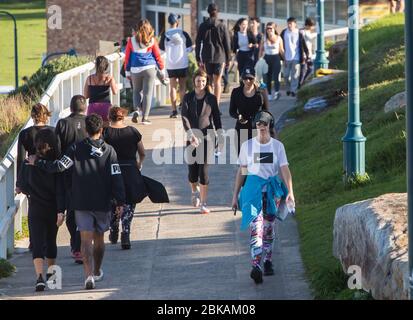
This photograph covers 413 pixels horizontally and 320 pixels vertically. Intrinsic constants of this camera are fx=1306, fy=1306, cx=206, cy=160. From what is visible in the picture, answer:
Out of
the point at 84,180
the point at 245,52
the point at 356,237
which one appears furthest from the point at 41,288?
the point at 245,52

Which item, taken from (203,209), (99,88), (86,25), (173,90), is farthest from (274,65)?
(86,25)

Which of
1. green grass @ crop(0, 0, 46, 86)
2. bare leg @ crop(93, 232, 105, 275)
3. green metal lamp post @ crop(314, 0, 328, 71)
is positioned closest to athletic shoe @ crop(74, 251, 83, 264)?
bare leg @ crop(93, 232, 105, 275)

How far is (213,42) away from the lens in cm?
2241

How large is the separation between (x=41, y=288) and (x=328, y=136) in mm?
7214

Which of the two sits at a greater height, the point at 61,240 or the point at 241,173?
the point at 241,173

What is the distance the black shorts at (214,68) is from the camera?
22.3 metres

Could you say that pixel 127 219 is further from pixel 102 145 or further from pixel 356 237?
pixel 356 237

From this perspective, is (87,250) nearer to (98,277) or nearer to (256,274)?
(98,277)

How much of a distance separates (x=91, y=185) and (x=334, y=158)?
18.3ft

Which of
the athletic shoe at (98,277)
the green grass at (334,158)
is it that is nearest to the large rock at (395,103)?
the green grass at (334,158)

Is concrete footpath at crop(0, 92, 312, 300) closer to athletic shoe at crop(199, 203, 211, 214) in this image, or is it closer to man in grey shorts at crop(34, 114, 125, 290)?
athletic shoe at crop(199, 203, 211, 214)

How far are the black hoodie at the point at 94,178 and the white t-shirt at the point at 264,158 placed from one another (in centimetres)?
127

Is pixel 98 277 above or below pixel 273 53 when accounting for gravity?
below
